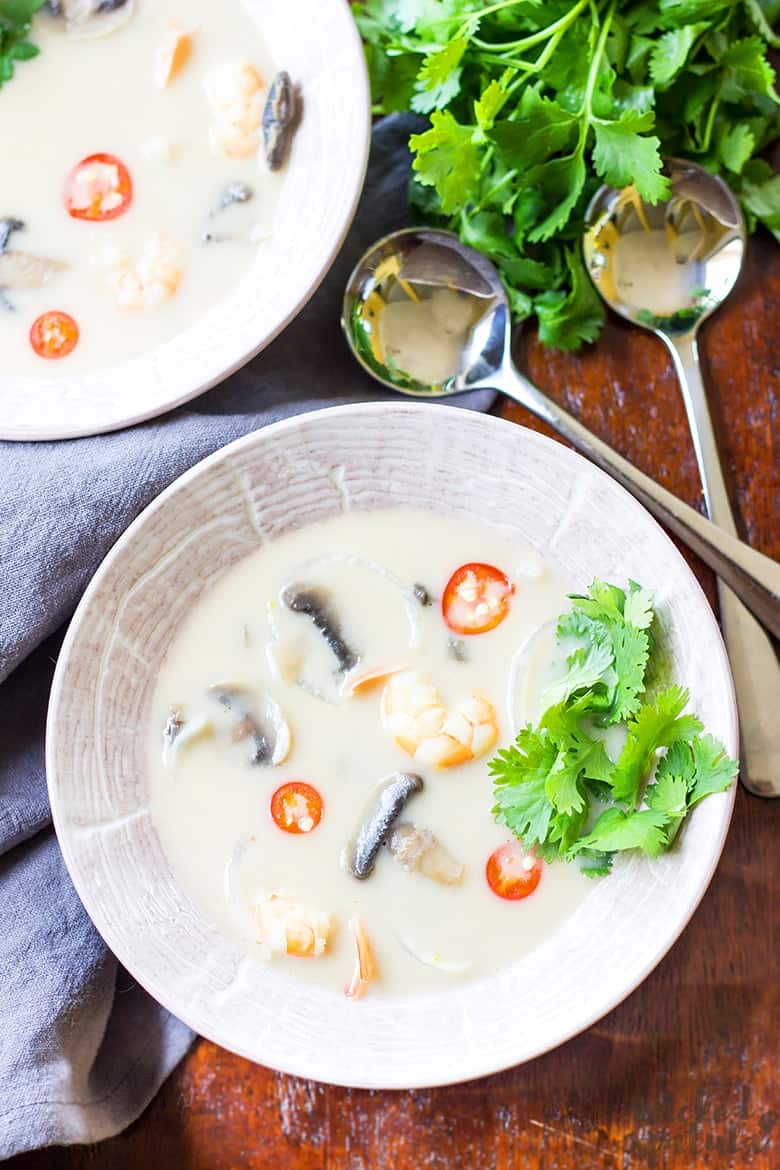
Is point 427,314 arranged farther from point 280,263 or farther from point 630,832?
point 630,832

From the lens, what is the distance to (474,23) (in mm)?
1717

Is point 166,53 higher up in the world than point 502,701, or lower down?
higher up

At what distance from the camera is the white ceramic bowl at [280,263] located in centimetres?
180

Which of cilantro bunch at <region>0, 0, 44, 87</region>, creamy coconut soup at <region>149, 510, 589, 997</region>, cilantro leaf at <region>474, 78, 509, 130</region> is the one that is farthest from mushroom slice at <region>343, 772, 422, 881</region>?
cilantro bunch at <region>0, 0, 44, 87</region>

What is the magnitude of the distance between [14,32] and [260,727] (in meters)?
1.21

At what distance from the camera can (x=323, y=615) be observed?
69.1 inches

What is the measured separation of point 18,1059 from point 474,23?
5.57 feet

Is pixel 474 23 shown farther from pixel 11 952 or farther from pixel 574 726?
pixel 11 952

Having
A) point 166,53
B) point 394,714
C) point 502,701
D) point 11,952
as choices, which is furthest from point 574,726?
point 166,53

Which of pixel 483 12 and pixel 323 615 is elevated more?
pixel 483 12

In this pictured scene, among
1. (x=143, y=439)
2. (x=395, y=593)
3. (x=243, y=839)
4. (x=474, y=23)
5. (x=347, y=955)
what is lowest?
(x=347, y=955)

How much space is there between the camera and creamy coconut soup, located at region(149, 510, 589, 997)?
1.73 metres

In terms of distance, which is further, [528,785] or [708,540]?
[708,540]

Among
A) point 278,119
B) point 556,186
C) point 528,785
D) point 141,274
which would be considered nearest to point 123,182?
point 141,274
